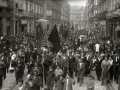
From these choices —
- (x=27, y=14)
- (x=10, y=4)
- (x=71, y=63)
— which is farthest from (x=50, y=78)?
(x=27, y=14)

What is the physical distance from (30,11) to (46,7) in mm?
18727

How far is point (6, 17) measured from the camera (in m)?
31.1

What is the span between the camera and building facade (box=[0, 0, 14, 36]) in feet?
96.1

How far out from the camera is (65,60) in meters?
14.0

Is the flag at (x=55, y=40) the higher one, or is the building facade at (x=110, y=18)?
the building facade at (x=110, y=18)

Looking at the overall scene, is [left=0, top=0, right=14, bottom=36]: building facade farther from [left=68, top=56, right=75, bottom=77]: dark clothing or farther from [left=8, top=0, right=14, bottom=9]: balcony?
[left=68, top=56, right=75, bottom=77]: dark clothing

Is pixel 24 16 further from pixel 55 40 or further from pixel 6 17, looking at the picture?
pixel 55 40

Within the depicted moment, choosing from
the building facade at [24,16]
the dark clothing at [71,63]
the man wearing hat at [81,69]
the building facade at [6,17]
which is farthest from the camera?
the building facade at [24,16]

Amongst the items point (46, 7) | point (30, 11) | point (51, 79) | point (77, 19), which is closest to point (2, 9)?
point (30, 11)

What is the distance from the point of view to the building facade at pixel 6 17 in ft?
96.1

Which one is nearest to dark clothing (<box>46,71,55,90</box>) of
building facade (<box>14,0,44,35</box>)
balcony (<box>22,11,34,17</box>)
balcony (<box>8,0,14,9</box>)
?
balcony (<box>8,0,14,9</box>)

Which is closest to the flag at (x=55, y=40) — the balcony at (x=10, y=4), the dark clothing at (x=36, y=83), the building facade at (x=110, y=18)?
the dark clothing at (x=36, y=83)

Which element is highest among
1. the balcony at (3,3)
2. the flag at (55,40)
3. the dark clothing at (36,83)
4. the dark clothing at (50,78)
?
the balcony at (3,3)

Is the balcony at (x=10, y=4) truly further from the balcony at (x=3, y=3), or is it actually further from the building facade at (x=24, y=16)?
the building facade at (x=24, y=16)
